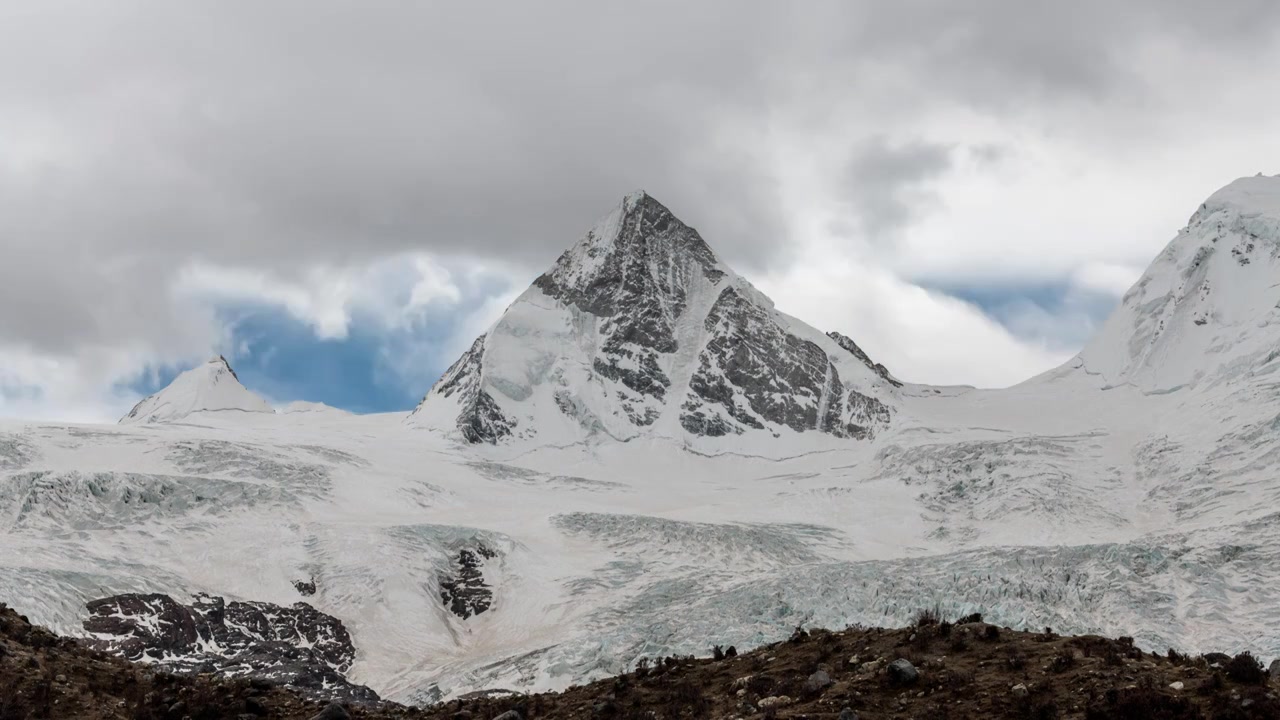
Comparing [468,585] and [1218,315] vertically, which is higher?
[1218,315]

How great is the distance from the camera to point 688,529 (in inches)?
5079

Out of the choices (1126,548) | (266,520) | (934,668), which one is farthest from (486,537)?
(934,668)

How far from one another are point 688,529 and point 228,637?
4916cm

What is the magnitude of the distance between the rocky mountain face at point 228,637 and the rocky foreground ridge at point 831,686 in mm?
53252

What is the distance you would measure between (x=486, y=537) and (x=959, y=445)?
67979 mm

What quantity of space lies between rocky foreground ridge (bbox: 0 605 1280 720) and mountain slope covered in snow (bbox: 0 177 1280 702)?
5709 cm

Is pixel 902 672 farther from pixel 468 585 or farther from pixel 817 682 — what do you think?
pixel 468 585

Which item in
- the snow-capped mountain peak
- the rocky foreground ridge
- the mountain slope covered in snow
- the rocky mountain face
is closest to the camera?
the rocky foreground ridge

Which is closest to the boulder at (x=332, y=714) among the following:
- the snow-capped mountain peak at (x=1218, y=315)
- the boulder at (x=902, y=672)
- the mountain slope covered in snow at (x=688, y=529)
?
the boulder at (x=902, y=672)

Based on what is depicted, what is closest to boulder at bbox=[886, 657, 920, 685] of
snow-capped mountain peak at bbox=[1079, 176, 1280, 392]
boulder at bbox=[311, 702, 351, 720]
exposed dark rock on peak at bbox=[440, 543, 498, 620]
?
boulder at bbox=[311, 702, 351, 720]

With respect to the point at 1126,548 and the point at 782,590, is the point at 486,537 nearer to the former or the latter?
the point at 782,590

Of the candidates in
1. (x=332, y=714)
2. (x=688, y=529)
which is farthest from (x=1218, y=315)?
(x=332, y=714)

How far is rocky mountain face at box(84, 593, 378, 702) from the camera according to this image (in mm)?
87625

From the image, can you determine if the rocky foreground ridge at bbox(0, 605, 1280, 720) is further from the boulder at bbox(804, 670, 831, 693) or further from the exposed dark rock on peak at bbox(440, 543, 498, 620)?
the exposed dark rock on peak at bbox(440, 543, 498, 620)
